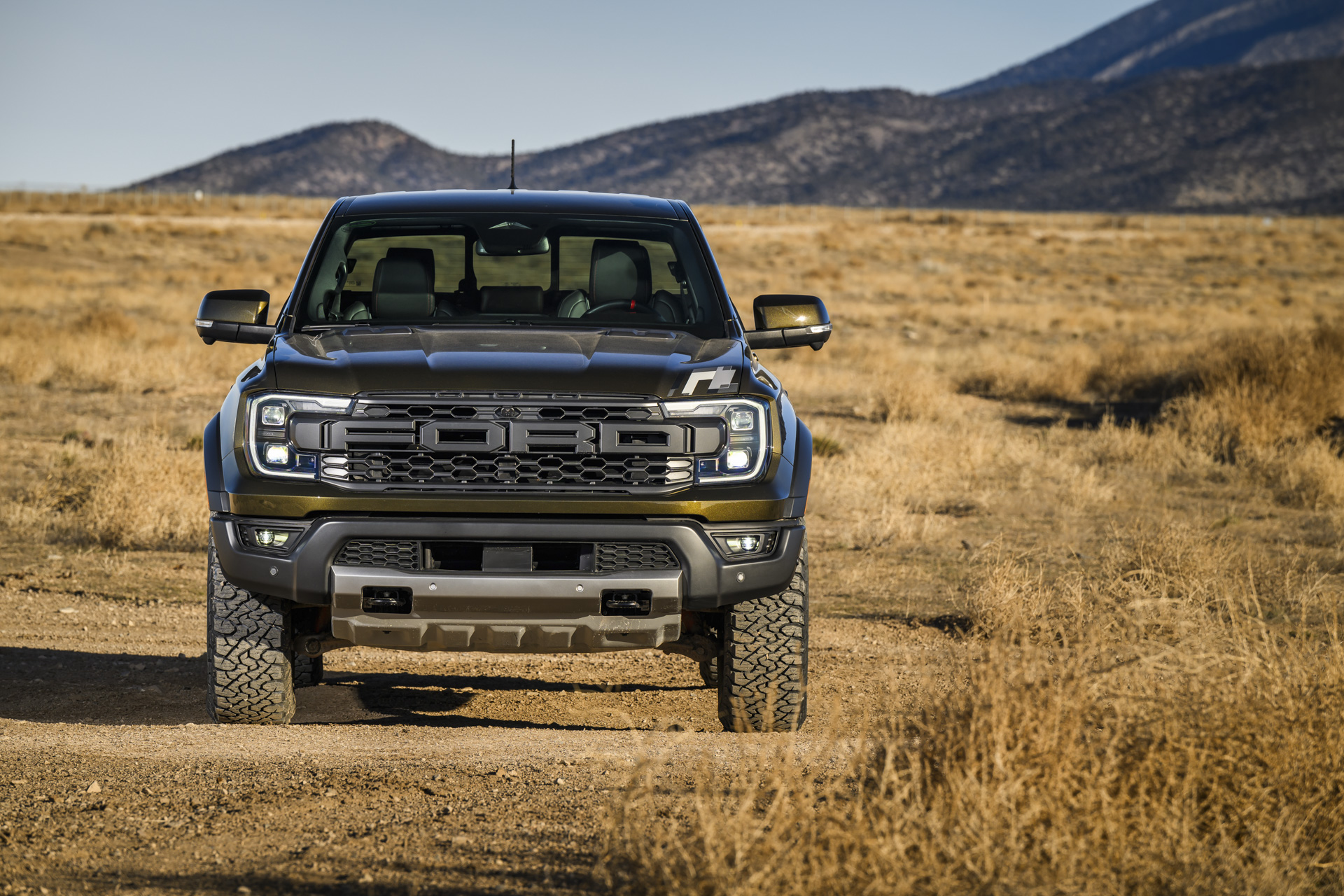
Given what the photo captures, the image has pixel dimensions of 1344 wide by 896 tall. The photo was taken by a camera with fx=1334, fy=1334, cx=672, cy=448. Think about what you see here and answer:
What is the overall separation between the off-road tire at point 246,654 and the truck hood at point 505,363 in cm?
79

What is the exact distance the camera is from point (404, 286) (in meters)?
5.63

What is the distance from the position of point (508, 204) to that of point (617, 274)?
0.65m

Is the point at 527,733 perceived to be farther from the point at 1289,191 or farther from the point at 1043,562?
the point at 1289,191

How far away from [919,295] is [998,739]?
3435cm

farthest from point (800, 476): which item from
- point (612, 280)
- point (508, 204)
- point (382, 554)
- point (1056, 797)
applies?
point (508, 204)

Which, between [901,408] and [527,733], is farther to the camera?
[901,408]

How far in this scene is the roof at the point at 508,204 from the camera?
5992mm

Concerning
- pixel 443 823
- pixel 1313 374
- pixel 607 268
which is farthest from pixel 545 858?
pixel 1313 374

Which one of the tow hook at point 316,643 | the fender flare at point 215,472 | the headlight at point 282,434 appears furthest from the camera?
the tow hook at point 316,643

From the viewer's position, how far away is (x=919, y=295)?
120ft

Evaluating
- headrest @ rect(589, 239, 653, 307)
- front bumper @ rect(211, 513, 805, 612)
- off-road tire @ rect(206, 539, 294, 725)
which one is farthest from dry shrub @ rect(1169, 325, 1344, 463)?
off-road tire @ rect(206, 539, 294, 725)

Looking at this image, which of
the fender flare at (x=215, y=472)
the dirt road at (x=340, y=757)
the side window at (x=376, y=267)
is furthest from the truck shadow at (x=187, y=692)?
the side window at (x=376, y=267)

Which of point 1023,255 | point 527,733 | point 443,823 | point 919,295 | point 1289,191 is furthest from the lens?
point 1289,191

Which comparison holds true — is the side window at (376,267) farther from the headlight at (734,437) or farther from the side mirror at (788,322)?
the headlight at (734,437)
